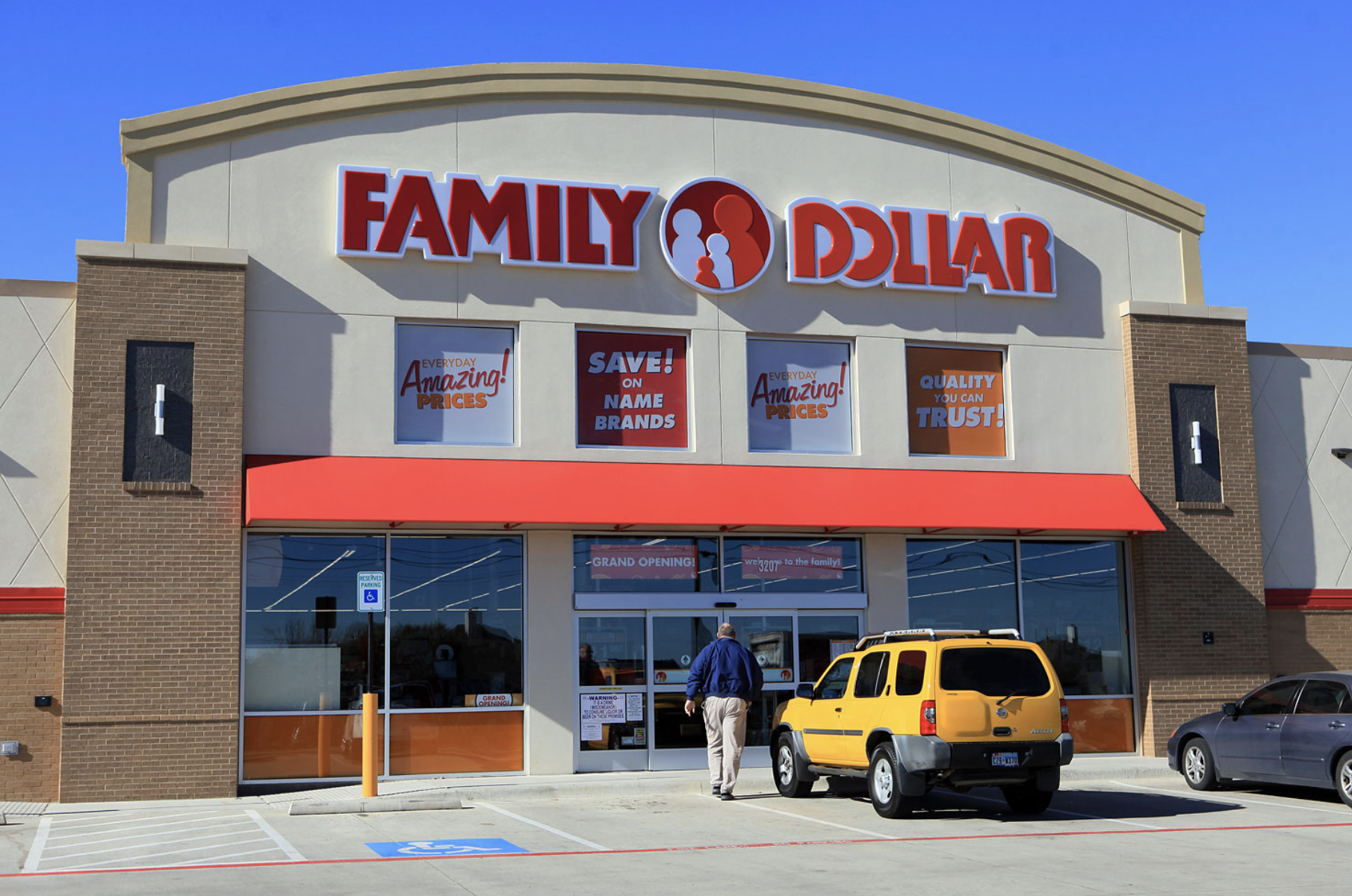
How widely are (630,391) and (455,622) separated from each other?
3.98 meters

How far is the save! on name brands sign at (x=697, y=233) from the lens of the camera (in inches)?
722

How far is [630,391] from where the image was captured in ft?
62.7

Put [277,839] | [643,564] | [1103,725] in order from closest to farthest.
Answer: [277,839] < [643,564] < [1103,725]

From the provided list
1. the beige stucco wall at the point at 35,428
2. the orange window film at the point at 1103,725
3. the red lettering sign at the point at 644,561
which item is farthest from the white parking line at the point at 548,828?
the orange window film at the point at 1103,725

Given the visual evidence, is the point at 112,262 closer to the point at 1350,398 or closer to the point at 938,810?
the point at 938,810

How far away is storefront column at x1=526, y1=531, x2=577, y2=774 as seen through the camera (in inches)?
709

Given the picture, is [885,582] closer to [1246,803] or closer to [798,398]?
[798,398]

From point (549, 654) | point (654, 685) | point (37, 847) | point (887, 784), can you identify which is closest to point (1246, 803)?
point (887, 784)

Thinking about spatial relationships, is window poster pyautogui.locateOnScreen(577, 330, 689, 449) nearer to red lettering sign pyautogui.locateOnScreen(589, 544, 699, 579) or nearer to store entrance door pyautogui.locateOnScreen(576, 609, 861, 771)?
red lettering sign pyautogui.locateOnScreen(589, 544, 699, 579)

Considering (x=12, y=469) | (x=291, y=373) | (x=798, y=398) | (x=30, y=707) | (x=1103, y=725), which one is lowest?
(x=1103, y=725)

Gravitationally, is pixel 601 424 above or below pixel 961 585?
above

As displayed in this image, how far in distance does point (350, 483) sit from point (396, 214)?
3717 millimetres

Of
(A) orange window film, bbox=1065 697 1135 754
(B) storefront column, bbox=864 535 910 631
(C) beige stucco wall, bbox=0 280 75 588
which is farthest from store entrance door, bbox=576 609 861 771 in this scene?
(C) beige stucco wall, bbox=0 280 75 588

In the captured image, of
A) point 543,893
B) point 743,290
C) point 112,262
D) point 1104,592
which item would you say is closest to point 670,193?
point 743,290
